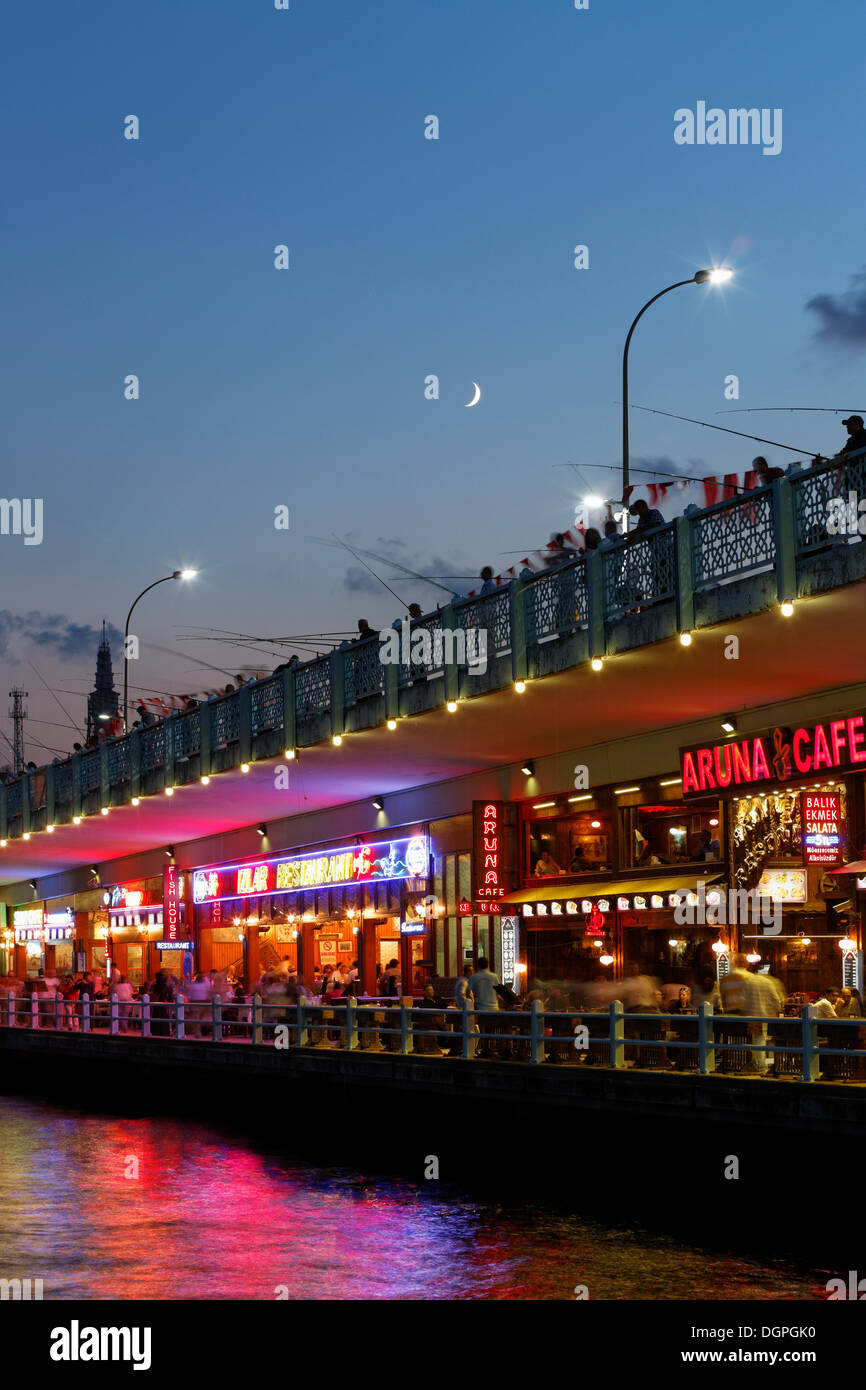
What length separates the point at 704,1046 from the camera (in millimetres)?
20891

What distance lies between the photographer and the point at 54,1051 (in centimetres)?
4306

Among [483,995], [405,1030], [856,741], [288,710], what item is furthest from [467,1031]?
[288,710]

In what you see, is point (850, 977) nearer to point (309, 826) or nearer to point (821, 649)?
point (821, 649)

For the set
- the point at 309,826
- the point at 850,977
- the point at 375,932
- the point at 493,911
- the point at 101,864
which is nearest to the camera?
the point at 850,977

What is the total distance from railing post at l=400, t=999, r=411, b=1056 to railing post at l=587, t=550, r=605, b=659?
6.78m

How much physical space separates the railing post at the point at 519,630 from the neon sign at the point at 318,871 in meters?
12.5

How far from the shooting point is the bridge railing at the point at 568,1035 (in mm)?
19875

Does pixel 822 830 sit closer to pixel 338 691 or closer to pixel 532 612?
pixel 532 612

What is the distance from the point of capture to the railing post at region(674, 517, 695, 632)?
23312mm

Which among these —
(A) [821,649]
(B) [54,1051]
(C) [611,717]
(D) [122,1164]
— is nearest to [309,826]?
(B) [54,1051]

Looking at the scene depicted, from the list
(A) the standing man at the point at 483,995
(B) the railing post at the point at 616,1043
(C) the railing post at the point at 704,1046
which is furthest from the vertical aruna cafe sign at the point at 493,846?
(C) the railing post at the point at 704,1046

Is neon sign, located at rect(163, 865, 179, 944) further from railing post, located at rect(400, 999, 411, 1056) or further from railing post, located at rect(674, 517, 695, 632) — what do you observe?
railing post, located at rect(674, 517, 695, 632)

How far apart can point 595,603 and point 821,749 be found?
4.02 m

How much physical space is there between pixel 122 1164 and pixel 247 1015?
10978 mm
